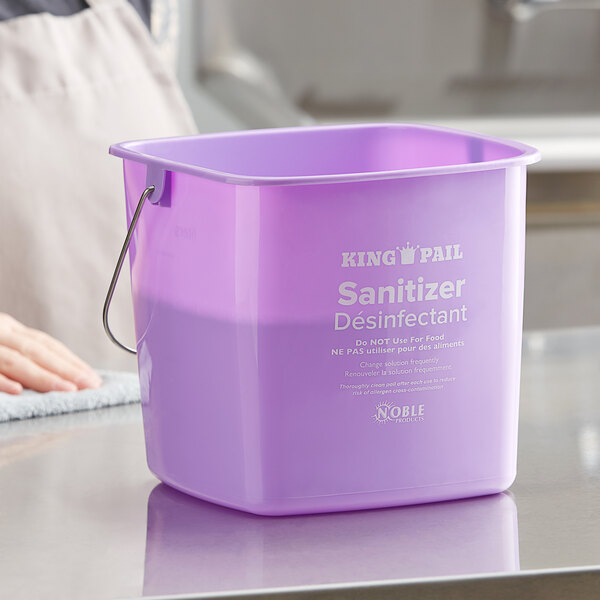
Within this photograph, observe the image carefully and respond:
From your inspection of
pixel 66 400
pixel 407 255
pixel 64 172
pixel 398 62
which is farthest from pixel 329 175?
pixel 398 62

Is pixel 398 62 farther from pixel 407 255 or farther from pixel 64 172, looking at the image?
pixel 407 255

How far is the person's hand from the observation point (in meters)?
0.74

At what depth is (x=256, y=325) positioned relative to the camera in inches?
19.6

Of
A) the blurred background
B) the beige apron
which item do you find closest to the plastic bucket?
the beige apron

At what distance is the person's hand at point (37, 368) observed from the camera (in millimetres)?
739

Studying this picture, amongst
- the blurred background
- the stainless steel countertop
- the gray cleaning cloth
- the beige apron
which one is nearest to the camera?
the stainless steel countertop

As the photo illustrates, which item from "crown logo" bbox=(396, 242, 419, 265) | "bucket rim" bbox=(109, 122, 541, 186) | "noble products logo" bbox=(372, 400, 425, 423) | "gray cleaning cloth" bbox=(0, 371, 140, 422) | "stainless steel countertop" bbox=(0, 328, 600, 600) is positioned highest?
"bucket rim" bbox=(109, 122, 541, 186)

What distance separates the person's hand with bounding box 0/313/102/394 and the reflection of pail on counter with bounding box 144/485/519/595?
0.69ft

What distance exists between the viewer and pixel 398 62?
2045 millimetres

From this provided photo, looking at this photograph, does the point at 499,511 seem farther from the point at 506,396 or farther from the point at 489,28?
the point at 489,28

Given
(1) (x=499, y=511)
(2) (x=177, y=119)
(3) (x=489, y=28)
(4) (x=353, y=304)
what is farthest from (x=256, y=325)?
(3) (x=489, y=28)

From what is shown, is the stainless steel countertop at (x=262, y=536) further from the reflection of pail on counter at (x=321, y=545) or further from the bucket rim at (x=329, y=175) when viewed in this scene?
the bucket rim at (x=329, y=175)

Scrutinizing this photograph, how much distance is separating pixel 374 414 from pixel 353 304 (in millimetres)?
54

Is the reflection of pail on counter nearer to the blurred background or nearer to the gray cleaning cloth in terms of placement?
the gray cleaning cloth
